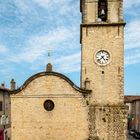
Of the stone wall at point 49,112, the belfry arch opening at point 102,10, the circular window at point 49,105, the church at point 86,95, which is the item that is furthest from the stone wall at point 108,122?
the belfry arch opening at point 102,10

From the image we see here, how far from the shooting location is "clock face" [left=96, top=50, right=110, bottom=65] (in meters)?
21.3

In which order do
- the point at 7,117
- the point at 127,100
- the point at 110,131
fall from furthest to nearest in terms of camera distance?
the point at 127,100 → the point at 7,117 → the point at 110,131

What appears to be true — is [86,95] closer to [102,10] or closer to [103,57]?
[103,57]

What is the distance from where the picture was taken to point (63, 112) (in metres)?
20.8

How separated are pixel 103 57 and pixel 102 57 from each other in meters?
0.08

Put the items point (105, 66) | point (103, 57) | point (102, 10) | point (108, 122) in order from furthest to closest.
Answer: point (102, 10) < point (103, 57) < point (105, 66) < point (108, 122)

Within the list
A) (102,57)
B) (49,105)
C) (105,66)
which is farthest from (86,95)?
(102,57)

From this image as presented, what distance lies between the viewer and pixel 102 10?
21.7m

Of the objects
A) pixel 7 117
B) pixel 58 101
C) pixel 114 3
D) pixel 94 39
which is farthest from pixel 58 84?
pixel 7 117

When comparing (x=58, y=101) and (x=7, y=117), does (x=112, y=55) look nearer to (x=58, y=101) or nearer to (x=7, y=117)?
(x=58, y=101)

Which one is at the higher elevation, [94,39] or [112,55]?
[94,39]

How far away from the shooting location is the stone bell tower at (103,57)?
2081 centimetres

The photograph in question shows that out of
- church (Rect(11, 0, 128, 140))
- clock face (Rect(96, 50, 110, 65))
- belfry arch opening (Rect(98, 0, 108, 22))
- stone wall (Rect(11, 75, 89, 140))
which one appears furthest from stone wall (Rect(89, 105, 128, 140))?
belfry arch opening (Rect(98, 0, 108, 22))

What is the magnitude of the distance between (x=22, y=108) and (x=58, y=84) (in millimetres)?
3574
